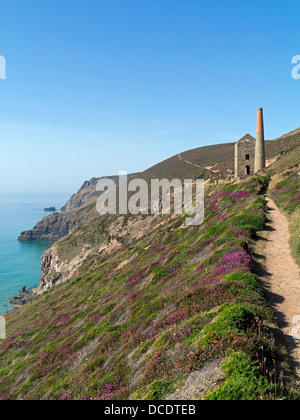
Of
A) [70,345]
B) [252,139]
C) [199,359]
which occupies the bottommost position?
[70,345]

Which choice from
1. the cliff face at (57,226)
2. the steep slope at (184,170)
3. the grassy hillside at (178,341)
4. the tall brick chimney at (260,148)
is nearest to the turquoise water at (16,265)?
the cliff face at (57,226)

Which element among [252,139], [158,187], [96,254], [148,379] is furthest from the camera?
[158,187]

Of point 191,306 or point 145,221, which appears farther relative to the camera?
point 145,221

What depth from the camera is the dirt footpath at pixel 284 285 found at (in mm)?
8328

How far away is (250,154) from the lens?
5100 centimetres

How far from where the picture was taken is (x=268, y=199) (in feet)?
102

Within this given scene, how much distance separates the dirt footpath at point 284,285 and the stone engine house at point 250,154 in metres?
33.7

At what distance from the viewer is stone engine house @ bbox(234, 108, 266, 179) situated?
4994cm

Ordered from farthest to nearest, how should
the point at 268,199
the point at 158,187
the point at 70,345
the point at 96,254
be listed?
the point at 158,187
the point at 96,254
the point at 268,199
the point at 70,345

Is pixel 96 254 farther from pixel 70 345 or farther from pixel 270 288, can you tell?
pixel 270 288

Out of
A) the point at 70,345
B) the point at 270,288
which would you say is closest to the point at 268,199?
the point at 270,288

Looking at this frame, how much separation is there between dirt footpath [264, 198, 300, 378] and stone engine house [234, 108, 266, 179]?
3368 cm

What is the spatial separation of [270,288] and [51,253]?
92363 mm
